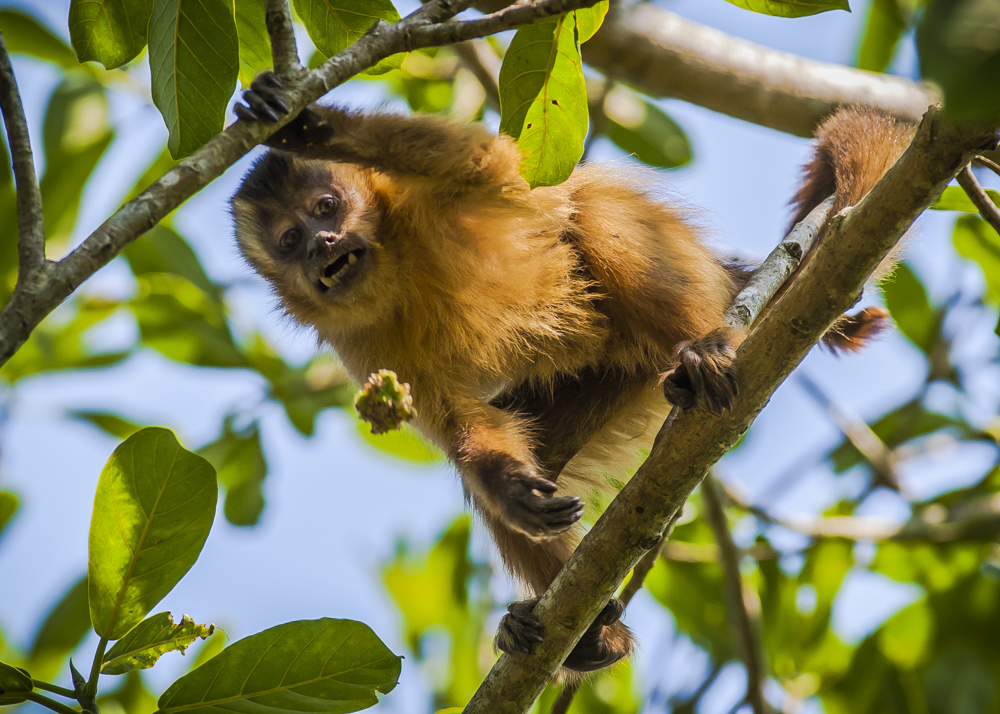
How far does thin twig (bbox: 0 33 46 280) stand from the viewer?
5.15ft

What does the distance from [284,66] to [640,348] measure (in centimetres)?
200

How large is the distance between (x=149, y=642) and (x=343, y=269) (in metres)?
1.66

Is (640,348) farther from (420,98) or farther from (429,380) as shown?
(420,98)

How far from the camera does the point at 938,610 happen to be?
160 inches

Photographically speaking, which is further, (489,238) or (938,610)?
(938,610)

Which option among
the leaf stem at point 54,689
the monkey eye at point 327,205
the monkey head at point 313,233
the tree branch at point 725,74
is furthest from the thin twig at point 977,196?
the leaf stem at point 54,689

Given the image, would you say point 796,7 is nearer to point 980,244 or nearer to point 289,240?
point 980,244

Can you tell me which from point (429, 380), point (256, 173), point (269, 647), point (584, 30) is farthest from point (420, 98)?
point (269, 647)

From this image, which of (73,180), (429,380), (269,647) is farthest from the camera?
(73,180)

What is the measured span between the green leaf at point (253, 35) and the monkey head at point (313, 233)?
571 mm

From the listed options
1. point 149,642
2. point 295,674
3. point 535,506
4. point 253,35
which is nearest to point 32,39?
point 253,35

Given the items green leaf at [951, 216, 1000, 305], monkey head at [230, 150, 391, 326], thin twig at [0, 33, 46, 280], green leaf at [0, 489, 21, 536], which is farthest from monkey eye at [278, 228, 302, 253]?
green leaf at [951, 216, 1000, 305]

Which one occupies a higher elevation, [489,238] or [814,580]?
[489,238]

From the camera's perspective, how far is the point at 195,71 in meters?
2.20
